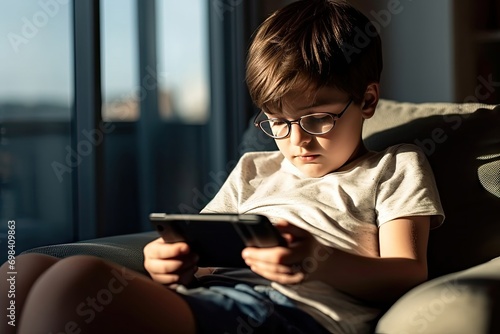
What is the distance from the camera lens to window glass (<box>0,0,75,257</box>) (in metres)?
2.08

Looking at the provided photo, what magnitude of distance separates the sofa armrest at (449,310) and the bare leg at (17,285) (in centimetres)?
56

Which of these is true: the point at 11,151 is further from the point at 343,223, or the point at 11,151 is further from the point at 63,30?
the point at 343,223

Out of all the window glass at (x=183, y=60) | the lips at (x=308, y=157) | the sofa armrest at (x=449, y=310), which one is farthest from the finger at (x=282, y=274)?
the window glass at (x=183, y=60)

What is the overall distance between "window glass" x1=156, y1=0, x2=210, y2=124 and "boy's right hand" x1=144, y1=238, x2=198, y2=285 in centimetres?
138

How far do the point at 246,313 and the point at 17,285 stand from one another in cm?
37

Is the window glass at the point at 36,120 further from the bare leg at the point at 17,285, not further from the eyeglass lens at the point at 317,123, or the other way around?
the eyeglass lens at the point at 317,123

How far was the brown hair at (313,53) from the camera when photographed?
4.69ft

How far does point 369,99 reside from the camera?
1.54 metres

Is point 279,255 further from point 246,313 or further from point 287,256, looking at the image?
point 246,313

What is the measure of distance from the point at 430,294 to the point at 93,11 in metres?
1.54

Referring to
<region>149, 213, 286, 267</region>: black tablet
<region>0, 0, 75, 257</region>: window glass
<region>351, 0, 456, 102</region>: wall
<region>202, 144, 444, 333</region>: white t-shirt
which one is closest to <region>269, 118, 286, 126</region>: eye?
<region>202, 144, 444, 333</region>: white t-shirt

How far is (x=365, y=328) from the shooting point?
1268mm

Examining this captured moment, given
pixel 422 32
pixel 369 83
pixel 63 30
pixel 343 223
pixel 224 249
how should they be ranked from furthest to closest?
pixel 422 32 → pixel 63 30 → pixel 369 83 → pixel 343 223 → pixel 224 249

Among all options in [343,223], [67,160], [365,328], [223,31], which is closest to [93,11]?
[67,160]
